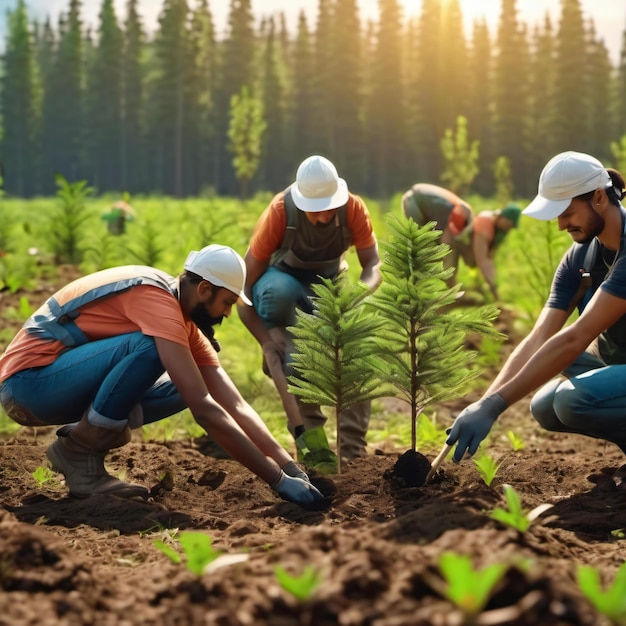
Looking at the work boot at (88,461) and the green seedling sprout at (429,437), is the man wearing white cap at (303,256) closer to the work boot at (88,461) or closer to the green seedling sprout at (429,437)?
the green seedling sprout at (429,437)

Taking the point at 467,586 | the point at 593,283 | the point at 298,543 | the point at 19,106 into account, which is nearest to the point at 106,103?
the point at 19,106

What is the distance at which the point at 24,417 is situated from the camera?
13.9 feet

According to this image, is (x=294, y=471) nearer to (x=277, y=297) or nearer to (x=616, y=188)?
(x=277, y=297)

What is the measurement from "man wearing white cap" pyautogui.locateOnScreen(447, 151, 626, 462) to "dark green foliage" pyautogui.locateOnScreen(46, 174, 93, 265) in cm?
869

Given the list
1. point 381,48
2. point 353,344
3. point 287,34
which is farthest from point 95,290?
point 287,34

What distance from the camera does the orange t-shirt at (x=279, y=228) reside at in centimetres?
508

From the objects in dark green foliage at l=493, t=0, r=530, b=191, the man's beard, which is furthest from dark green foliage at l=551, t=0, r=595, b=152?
the man's beard

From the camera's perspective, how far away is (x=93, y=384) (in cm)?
405

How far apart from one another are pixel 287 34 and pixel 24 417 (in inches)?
3060

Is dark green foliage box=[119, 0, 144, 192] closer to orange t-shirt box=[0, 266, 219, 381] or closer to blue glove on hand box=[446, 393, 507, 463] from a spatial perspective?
orange t-shirt box=[0, 266, 219, 381]

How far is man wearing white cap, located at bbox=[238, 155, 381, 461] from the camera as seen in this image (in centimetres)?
497

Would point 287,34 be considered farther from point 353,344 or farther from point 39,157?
point 353,344

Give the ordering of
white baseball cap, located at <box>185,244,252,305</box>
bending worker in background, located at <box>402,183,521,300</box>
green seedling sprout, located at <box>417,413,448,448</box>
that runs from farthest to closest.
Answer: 1. bending worker in background, located at <box>402,183,521,300</box>
2. green seedling sprout, located at <box>417,413,448,448</box>
3. white baseball cap, located at <box>185,244,252,305</box>

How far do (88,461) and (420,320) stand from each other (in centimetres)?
181
